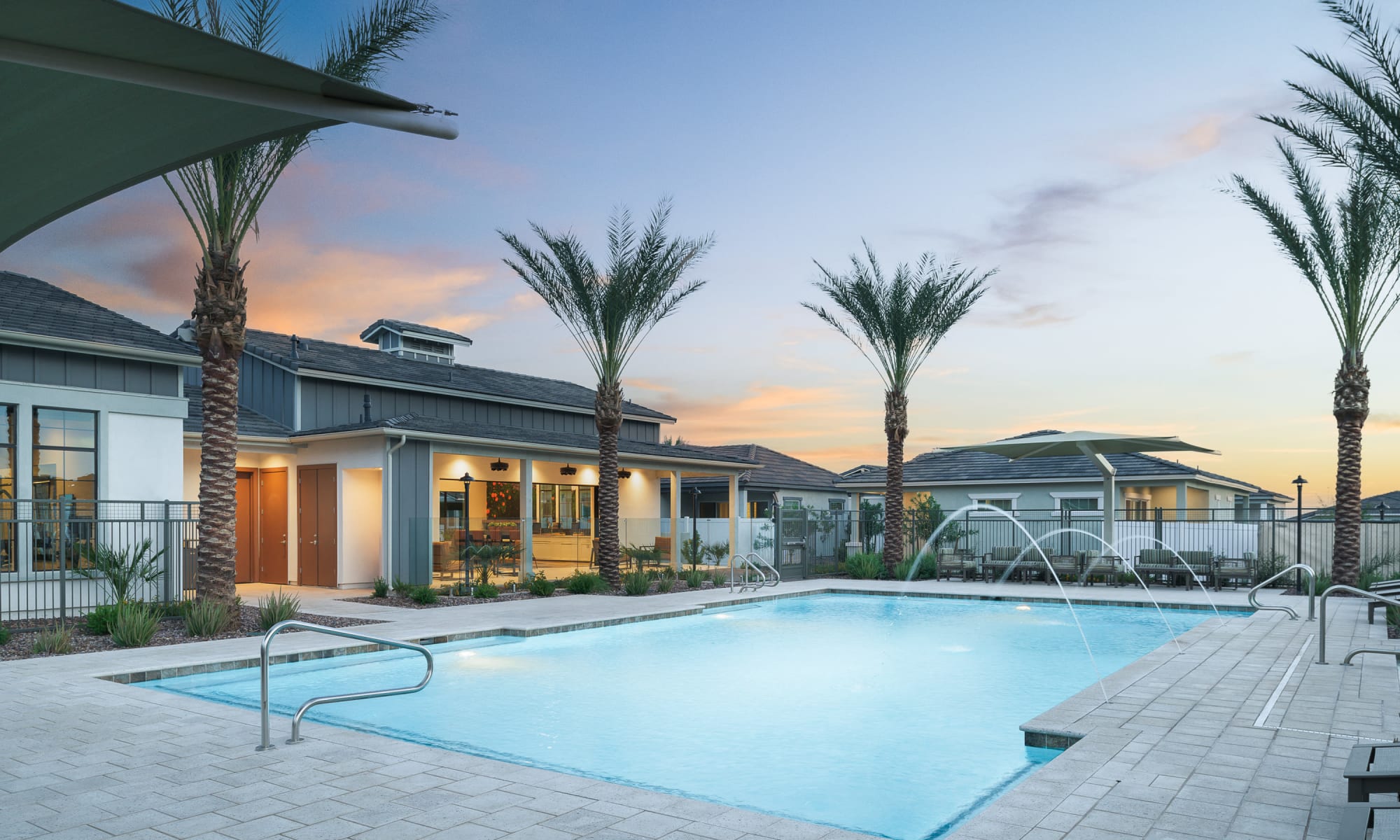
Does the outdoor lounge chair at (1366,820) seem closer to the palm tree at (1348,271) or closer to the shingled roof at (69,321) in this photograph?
the palm tree at (1348,271)

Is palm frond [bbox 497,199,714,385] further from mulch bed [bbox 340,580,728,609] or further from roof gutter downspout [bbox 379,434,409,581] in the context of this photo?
mulch bed [bbox 340,580,728,609]

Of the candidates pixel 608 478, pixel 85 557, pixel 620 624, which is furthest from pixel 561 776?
pixel 608 478

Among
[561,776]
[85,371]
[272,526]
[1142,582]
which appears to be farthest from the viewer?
[272,526]

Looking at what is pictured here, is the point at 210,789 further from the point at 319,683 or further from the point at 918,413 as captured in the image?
the point at 918,413

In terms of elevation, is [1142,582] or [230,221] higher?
[230,221]

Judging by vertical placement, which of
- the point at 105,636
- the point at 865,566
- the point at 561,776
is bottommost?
the point at 865,566

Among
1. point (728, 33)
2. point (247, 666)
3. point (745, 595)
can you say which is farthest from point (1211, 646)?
point (728, 33)

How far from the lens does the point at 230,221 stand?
1330 cm

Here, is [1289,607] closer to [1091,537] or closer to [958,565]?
[1091,537]

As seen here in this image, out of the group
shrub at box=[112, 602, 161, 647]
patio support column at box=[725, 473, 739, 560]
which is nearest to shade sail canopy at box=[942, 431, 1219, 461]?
patio support column at box=[725, 473, 739, 560]

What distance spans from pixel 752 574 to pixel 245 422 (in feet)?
40.9

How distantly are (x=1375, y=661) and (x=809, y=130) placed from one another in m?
13.0

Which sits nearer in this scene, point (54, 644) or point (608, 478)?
point (54, 644)

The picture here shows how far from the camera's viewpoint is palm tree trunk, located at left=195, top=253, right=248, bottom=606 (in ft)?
43.3
